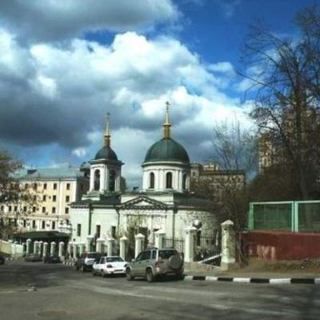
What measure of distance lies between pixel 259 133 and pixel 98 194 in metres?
67.9

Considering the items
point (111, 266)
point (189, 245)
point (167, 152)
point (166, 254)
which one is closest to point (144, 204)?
point (167, 152)

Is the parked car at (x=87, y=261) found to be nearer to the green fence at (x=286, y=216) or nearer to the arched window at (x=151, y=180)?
the green fence at (x=286, y=216)

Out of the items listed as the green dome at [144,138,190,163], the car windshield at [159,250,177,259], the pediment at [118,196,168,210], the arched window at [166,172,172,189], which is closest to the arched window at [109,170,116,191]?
the pediment at [118,196,168,210]

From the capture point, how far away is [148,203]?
94875 millimetres

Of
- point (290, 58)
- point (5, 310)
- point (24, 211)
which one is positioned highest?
point (290, 58)

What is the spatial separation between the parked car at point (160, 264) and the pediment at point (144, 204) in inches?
2314

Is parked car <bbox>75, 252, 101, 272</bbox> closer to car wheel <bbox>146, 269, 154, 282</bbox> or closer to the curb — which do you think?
car wheel <bbox>146, 269, 154, 282</bbox>

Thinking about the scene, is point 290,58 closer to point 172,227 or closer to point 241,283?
point 241,283

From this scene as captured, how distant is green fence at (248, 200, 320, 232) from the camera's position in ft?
101

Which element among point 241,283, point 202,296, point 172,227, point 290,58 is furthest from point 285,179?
point 172,227

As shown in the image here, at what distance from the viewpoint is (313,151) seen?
37.4 m

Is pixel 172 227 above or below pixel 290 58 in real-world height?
below

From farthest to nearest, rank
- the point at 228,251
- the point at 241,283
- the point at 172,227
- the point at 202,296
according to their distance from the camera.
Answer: the point at 172,227 → the point at 228,251 → the point at 241,283 → the point at 202,296

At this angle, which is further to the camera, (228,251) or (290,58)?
(290,58)
